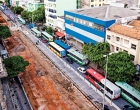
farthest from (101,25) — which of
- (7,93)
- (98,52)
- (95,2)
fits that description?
(95,2)

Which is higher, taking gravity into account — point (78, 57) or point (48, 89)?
point (78, 57)

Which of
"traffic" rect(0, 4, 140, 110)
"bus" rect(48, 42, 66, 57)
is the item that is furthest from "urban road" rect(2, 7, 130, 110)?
"bus" rect(48, 42, 66, 57)

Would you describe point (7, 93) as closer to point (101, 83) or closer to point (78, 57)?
point (101, 83)

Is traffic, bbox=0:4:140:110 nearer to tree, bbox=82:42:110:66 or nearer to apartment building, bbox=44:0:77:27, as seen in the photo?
tree, bbox=82:42:110:66

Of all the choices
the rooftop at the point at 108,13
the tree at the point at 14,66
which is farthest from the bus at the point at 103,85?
the rooftop at the point at 108,13

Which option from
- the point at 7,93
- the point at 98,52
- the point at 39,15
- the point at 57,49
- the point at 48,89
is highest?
the point at 39,15

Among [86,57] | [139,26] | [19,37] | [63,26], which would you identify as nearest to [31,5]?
[19,37]

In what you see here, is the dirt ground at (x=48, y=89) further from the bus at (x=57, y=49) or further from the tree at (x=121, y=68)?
the tree at (x=121, y=68)
